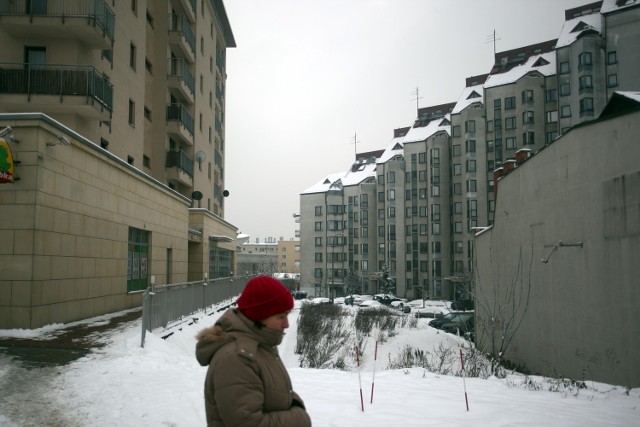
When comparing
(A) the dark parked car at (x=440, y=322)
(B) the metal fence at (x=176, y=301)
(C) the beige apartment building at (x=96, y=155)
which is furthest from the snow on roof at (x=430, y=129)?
(B) the metal fence at (x=176, y=301)

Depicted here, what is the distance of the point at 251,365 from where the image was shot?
2.31 metres

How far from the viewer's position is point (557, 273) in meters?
13.8

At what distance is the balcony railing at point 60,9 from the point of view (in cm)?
1688

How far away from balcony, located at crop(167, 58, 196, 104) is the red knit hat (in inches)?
1108

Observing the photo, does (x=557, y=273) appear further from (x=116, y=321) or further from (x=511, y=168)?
(x=116, y=321)

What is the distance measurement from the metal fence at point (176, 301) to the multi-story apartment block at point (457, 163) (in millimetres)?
30826

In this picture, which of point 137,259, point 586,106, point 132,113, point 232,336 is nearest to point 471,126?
point 586,106

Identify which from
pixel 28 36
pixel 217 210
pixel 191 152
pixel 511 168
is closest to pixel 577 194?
pixel 511 168

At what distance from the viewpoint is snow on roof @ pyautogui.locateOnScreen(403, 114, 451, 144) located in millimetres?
66438

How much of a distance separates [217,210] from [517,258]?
30.3 m

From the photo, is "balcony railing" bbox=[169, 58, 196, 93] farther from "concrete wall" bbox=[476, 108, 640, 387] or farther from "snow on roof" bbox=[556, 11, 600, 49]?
"snow on roof" bbox=[556, 11, 600, 49]

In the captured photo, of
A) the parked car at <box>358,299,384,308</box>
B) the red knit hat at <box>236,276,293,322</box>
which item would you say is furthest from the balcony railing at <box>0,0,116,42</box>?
the parked car at <box>358,299,384,308</box>

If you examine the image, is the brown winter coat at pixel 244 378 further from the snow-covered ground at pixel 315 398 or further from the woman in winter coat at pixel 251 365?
the snow-covered ground at pixel 315 398

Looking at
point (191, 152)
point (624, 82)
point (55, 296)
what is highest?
point (624, 82)
